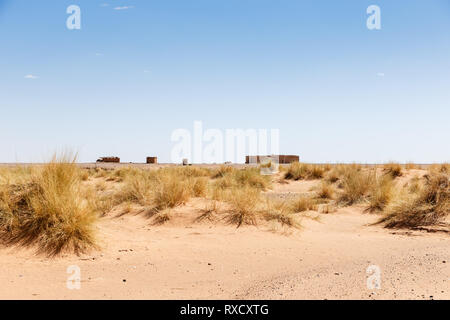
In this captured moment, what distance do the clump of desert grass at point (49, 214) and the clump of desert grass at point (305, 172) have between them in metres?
15.1

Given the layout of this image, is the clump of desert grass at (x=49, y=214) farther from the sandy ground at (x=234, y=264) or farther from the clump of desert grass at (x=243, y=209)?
the clump of desert grass at (x=243, y=209)

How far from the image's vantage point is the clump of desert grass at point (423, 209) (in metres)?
9.73

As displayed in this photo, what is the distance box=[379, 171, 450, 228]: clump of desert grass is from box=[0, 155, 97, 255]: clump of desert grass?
6600mm

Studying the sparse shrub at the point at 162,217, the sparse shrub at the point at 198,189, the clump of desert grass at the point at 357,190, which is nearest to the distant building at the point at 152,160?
the clump of desert grass at the point at 357,190

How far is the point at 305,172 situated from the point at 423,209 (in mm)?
12242

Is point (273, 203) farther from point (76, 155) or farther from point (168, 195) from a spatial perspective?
point (76, 155)

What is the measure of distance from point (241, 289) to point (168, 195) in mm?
5280

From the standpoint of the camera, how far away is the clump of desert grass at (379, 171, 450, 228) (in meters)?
9.73

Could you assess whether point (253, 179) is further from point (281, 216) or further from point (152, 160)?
point (152, 160)

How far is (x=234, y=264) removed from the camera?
6379mm

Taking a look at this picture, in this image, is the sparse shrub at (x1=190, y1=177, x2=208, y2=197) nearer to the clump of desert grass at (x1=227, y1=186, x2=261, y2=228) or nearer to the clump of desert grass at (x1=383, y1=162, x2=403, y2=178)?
the clump of desert grass at (x1=227, y1=186, x2=261, y2=228)
